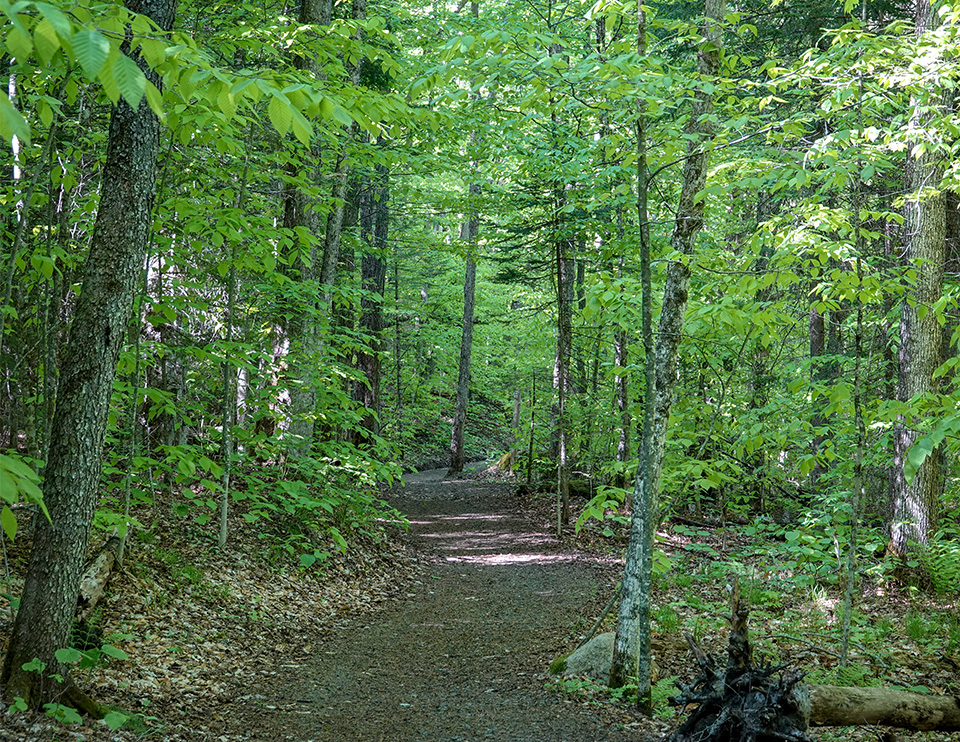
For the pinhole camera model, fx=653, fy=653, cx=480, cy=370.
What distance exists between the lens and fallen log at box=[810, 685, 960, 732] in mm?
4270

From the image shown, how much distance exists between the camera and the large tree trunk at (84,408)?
12.7ft

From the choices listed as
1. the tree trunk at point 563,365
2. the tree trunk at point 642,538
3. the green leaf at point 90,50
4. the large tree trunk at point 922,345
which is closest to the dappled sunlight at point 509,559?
the tree trunk at point 563,365

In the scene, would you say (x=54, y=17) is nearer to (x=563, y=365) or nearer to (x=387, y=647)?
(x=387, y=647)

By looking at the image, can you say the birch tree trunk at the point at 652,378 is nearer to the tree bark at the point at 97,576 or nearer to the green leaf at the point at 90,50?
the green leaf at the point at 90,50

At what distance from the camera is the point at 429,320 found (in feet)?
74.7

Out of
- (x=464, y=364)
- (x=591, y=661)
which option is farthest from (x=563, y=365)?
(x=464, y=364)

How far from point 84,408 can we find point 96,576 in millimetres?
1962

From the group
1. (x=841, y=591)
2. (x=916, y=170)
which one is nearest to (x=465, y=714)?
(x=841, y=591)

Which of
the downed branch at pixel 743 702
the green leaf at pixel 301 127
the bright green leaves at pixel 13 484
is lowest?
the downed branch at pixel 743 702

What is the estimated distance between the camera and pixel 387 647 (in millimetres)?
6637

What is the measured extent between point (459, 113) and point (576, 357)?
6.29 metres

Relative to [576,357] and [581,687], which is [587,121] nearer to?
[576,357]

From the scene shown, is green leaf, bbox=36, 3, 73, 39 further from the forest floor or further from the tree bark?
the tree bark

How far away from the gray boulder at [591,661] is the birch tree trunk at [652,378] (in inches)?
11.6
